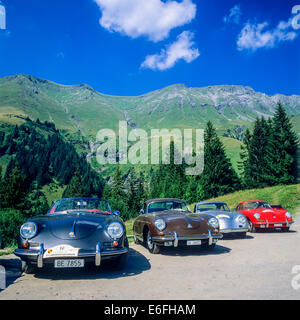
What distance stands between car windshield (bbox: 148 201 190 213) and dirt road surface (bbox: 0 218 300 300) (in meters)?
2.30

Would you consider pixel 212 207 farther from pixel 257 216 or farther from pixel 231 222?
pixel 257 216

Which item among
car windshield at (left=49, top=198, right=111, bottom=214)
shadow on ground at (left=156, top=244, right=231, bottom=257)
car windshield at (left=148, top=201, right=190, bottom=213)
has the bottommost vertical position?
shadow on ground at (left=156, top=244, right=231, bottom=257)

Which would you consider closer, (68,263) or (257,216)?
(68,263)

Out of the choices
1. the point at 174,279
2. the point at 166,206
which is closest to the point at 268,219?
the point at 166,206

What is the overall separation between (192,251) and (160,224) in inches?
64.9

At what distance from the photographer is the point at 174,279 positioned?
509cm

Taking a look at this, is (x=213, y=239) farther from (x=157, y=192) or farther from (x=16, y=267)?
(x=157, y=192)

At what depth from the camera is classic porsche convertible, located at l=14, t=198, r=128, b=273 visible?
4.95 meters

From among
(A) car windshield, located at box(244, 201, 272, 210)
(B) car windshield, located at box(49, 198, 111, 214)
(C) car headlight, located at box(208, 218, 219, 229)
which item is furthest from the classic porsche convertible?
(A) car windshield, located at box(244, 201, 272, 210)

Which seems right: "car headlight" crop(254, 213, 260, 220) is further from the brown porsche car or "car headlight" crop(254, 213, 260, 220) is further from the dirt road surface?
the brown porsche car

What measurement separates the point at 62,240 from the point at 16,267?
220cm

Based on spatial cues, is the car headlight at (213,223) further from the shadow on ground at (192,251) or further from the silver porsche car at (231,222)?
the silver porsche car at (231,222)

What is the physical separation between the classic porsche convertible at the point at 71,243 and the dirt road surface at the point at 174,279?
1.25 ft
